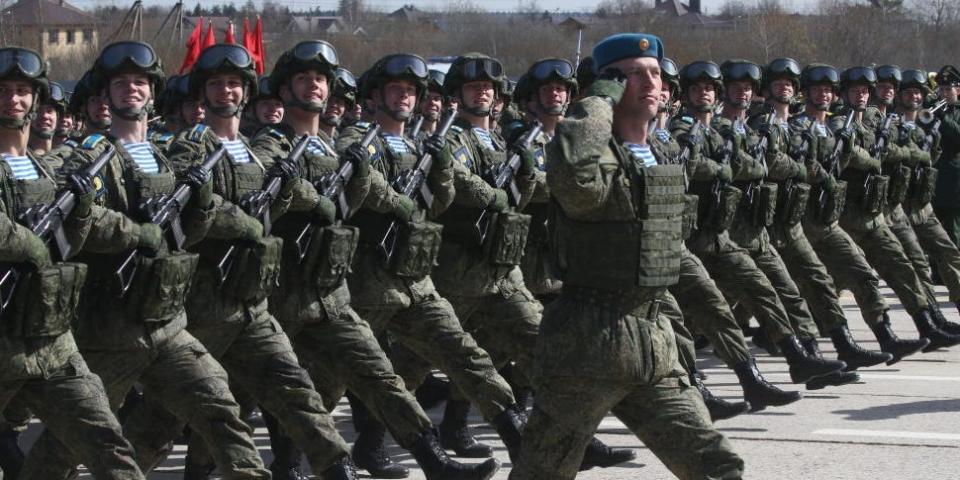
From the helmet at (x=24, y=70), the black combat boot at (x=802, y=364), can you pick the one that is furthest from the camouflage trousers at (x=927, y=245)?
the helmet at (x=24, y=70)

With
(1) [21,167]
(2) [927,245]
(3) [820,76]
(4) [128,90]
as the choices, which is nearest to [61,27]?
(2) [927,245]

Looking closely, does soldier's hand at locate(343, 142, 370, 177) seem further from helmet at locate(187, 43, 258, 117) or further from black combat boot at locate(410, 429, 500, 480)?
black combat boot at locate(410, 429, 500, 480)

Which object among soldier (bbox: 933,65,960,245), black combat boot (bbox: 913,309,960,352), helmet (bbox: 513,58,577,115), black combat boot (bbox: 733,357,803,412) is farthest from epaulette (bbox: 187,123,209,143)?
soldier (bbox: 933,65,960,245)

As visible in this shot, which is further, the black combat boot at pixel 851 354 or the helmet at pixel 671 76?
the black combat boot at pixel 851 354

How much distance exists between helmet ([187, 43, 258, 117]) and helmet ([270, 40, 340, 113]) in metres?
0.32

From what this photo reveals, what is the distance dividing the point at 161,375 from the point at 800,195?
550cm

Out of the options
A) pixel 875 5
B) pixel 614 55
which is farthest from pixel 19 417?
pixel 875 5

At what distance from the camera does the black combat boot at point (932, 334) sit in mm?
11828

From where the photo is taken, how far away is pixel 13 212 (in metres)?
6.05

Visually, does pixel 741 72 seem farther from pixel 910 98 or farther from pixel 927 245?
pixel 910 98

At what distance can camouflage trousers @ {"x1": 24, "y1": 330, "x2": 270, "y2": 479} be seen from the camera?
659 centimetres

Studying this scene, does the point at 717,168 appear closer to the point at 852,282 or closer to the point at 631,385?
the point at 852,282

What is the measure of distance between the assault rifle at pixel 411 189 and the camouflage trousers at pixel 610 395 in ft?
7.76

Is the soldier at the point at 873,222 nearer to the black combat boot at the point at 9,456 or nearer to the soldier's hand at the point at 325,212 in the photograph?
the soldier's hand at the point at 325,212
